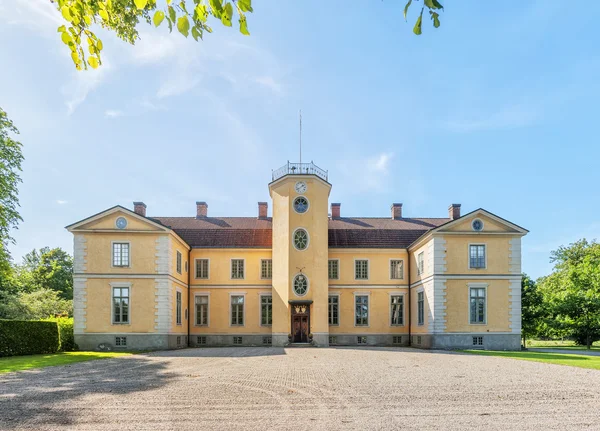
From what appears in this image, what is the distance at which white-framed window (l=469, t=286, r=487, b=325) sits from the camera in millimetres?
29188

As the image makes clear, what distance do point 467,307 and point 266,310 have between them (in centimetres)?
1299

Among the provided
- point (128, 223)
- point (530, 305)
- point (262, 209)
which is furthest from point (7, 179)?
point (530, 305)

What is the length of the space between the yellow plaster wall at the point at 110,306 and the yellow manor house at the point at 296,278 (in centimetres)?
6

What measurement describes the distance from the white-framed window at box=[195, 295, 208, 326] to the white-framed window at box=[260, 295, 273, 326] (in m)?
3.77

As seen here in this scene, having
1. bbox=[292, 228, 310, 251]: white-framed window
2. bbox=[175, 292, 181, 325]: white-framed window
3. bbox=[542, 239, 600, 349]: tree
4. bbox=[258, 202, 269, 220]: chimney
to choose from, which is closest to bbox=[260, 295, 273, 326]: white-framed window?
bbox=[292, 228, 310, 251]: white-framed window

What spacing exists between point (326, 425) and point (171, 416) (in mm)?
2815

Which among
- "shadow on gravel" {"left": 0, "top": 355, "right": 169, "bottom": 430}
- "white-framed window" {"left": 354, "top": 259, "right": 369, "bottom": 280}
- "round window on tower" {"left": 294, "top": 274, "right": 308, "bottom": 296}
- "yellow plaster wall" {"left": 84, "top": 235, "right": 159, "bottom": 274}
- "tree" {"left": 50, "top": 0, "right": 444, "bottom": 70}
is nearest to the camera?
"tree" {"left": 50, "top": 0, "right": 444, "bottom": 70}

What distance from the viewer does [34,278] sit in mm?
55406

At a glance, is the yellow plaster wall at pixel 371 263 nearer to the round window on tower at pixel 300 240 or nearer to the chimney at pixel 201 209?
the round window on tower at pixel 300 240

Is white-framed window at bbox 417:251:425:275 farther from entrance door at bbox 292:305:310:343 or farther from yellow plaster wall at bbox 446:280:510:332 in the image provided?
entrance door at bbox 292:305:310:343

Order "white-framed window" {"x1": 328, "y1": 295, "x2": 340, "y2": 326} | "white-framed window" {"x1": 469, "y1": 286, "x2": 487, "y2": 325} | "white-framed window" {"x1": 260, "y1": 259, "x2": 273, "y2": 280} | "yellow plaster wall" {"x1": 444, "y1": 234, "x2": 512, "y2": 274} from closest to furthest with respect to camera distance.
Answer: "white-framed window" {"x1": 469, "y1": 286, "x2": 487, "y2": 325} < "yellow plaster wall" {"x1": 444, "y1": 234, "x2": 512, "y2": 274} < "white-framed window" {"x1": 328, "y1": 295, "x2": 340, "y2": 326} < "white-framed window" {"x1": 260, "y1": 259, "x2": 273, "y2": 280}

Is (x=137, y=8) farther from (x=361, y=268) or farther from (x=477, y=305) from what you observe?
(x=361, y=268)

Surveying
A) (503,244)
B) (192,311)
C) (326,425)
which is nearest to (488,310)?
(503,244)

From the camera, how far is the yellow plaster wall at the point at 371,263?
3438 cm
